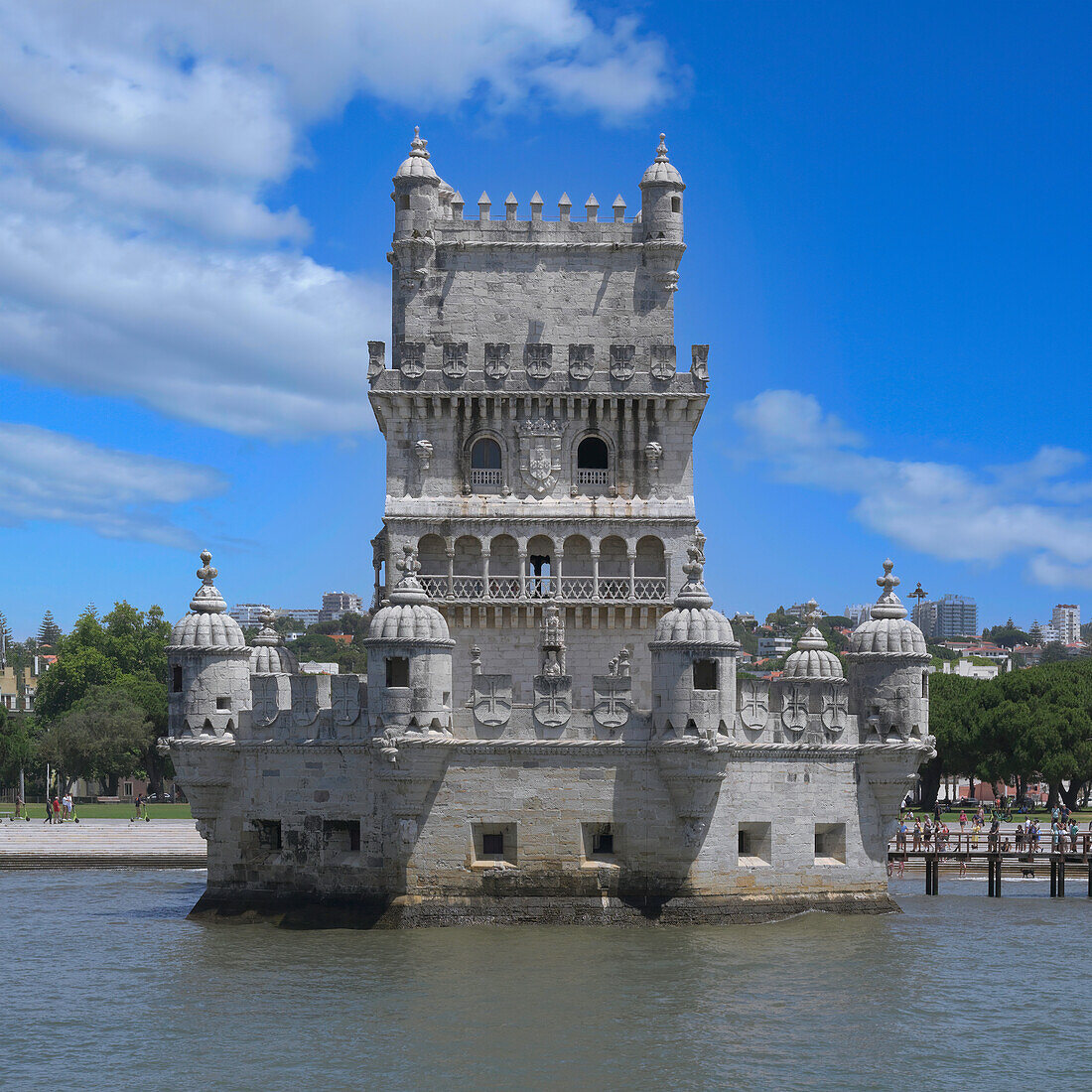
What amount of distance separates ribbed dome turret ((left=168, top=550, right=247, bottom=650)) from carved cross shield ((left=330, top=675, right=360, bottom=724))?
4.23 m

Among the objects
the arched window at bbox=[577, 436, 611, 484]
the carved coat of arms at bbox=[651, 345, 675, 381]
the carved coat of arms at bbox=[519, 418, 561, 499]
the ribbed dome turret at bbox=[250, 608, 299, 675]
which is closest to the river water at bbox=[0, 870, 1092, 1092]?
the ribbed dome turret at bbox=[250, 608, 299, 675]

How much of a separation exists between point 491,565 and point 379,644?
11.7 meters

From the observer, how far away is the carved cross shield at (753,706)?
158 feet

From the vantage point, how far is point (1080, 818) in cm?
9169

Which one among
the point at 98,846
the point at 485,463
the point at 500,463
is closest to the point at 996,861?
the point at 500,463

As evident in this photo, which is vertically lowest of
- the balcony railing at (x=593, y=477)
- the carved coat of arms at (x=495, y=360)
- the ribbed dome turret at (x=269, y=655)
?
the ribbed dome turret at (x=269, y=655)

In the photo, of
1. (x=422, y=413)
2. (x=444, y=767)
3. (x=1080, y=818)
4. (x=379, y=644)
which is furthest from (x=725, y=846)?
(x=1080, y=818)

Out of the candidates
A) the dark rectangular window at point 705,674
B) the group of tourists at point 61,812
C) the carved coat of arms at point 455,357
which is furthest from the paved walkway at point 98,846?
the dark rectangular window at point 705,674

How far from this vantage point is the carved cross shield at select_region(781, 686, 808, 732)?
48.8 meters

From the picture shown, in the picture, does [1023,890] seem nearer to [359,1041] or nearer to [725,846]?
[725,846]

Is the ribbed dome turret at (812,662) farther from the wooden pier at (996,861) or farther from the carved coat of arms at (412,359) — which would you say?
the carved coat of arms at (412,359)

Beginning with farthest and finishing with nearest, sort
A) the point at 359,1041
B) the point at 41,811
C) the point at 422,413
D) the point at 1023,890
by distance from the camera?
the point at 41,811 < the point at 1023,890 < the point at 422,413 < the point at 359,1041

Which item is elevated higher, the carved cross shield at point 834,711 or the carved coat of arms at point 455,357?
the carved coat of arms at point 455,357

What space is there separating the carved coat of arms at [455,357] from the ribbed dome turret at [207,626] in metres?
11.4
